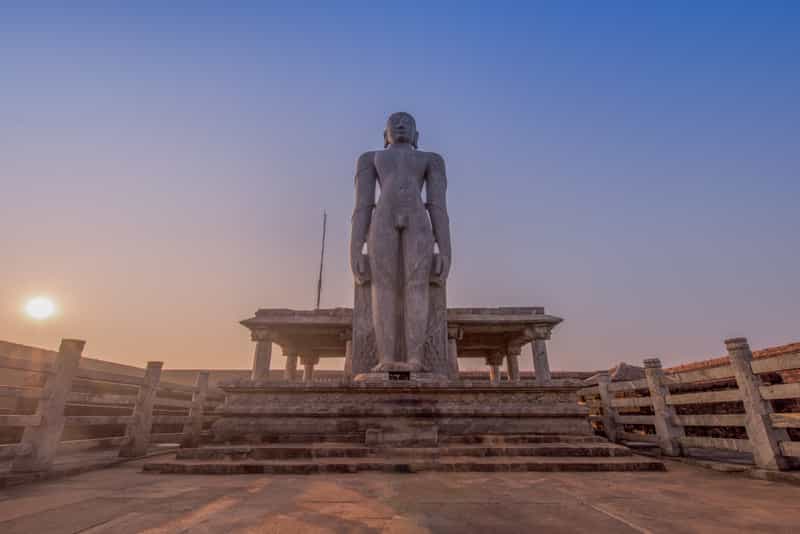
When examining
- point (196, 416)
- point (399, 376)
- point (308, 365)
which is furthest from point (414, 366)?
point (308, 365)

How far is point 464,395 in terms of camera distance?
5.09 metres

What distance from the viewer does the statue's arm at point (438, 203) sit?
6906 mm

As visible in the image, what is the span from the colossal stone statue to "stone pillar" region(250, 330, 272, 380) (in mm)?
7304

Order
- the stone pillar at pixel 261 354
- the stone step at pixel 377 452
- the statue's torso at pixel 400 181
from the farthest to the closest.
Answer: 1. the stone pillar at pixel 261 354
2. the statue's torso at pixel 400 181
3. the stone step at pixel 377 452

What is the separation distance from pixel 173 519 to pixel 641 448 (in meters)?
6.03

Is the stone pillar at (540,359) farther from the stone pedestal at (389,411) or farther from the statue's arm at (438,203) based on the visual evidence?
the stone pedestal at (389,411)

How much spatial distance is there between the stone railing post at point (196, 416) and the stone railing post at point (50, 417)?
8.18 feet

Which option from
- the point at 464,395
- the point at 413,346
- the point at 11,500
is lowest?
the point at 11,500

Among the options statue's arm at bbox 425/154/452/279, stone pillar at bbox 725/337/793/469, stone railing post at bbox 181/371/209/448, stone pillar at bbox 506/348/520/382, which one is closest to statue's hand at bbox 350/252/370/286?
statue's arm at bbox 425/154/452/279

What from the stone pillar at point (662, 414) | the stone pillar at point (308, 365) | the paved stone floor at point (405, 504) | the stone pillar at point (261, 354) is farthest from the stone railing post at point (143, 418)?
the stone pillar at point (308, 365)

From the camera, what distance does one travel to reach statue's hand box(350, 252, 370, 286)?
6.77 meters

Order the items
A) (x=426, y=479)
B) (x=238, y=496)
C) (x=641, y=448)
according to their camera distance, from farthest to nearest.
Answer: (x=641, y=448)
(x=426, y=479)
(x=238, y=496)

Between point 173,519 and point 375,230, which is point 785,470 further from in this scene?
point 375,230

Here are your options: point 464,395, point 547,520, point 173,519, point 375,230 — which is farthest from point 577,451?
point 375,230
